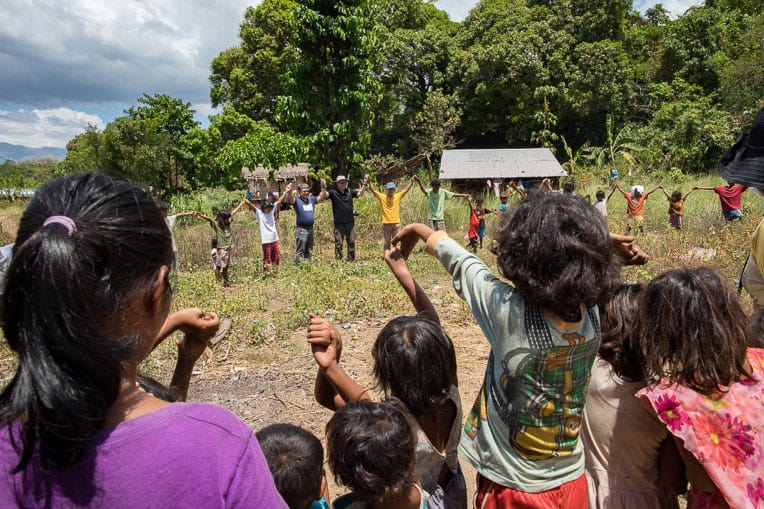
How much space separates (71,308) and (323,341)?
923 mm

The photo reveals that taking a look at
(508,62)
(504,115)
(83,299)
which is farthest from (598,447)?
(504,115)

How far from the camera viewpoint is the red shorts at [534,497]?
1.43m

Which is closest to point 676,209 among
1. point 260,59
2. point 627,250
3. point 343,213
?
point 343,213

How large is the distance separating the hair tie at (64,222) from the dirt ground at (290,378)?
2.56 metres

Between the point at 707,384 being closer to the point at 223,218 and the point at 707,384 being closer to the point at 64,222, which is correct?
the point at 64,222

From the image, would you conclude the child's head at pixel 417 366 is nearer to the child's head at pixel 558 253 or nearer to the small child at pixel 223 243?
the child's head at pixel 558 253

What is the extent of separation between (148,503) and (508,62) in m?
23.4

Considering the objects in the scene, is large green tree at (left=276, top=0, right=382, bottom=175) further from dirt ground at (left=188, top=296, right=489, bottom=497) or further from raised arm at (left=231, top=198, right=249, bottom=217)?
dirt ground at (left=188, top=296, right=489, bottom=497)

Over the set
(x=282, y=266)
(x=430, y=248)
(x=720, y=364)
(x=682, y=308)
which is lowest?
(x=282, y=266)

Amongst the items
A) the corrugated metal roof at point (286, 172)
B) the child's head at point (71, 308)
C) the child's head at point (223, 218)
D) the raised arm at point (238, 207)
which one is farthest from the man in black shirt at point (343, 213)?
the corrugated metal roof at point (286, 172)

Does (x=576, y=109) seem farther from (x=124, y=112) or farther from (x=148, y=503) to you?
(x=148, y=503)

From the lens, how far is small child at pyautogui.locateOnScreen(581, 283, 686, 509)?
5.24 feet

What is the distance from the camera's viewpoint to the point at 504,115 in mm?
23734

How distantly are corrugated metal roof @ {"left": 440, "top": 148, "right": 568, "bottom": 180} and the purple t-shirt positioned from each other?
1853 cm
